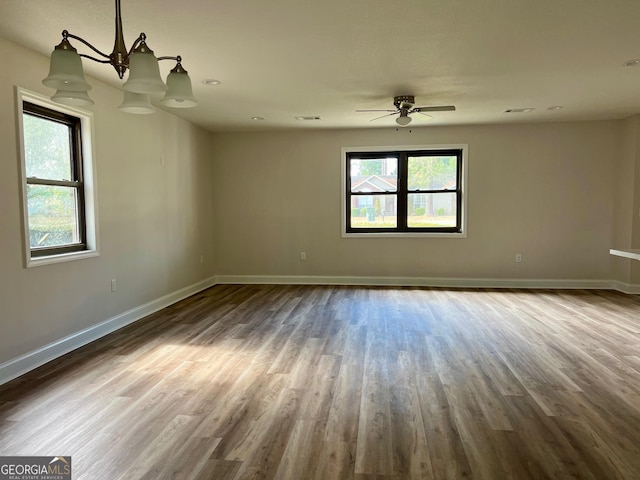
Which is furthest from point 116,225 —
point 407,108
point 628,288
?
point 628,288

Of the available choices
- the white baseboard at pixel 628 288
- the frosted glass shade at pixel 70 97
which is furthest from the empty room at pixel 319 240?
the white baseboard at pixel 628 288

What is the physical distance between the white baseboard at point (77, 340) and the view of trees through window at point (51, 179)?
839mm

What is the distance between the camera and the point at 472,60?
3443 millimetres

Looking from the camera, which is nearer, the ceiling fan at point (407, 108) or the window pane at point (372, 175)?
the ceiling fan at point (407, 108)

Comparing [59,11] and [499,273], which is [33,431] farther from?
[499,273]

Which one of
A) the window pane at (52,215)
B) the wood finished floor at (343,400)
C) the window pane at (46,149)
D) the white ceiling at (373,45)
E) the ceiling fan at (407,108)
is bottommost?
the wood finished floor at (343,400)

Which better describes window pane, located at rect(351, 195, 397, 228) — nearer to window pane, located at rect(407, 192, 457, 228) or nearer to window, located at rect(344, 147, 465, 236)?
window, located at rect(344, 147, 465, 236)

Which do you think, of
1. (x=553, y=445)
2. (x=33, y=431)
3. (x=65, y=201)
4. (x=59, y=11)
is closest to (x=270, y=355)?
(x=33, y=431)

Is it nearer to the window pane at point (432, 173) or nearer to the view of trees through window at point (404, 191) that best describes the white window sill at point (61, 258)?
the view of trees through window at point (404, 191)

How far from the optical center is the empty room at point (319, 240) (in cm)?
215

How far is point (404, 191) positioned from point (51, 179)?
16.0 ft

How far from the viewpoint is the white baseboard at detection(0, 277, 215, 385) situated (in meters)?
2.97

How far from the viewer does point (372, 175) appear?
666cm

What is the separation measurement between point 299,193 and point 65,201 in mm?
3643
